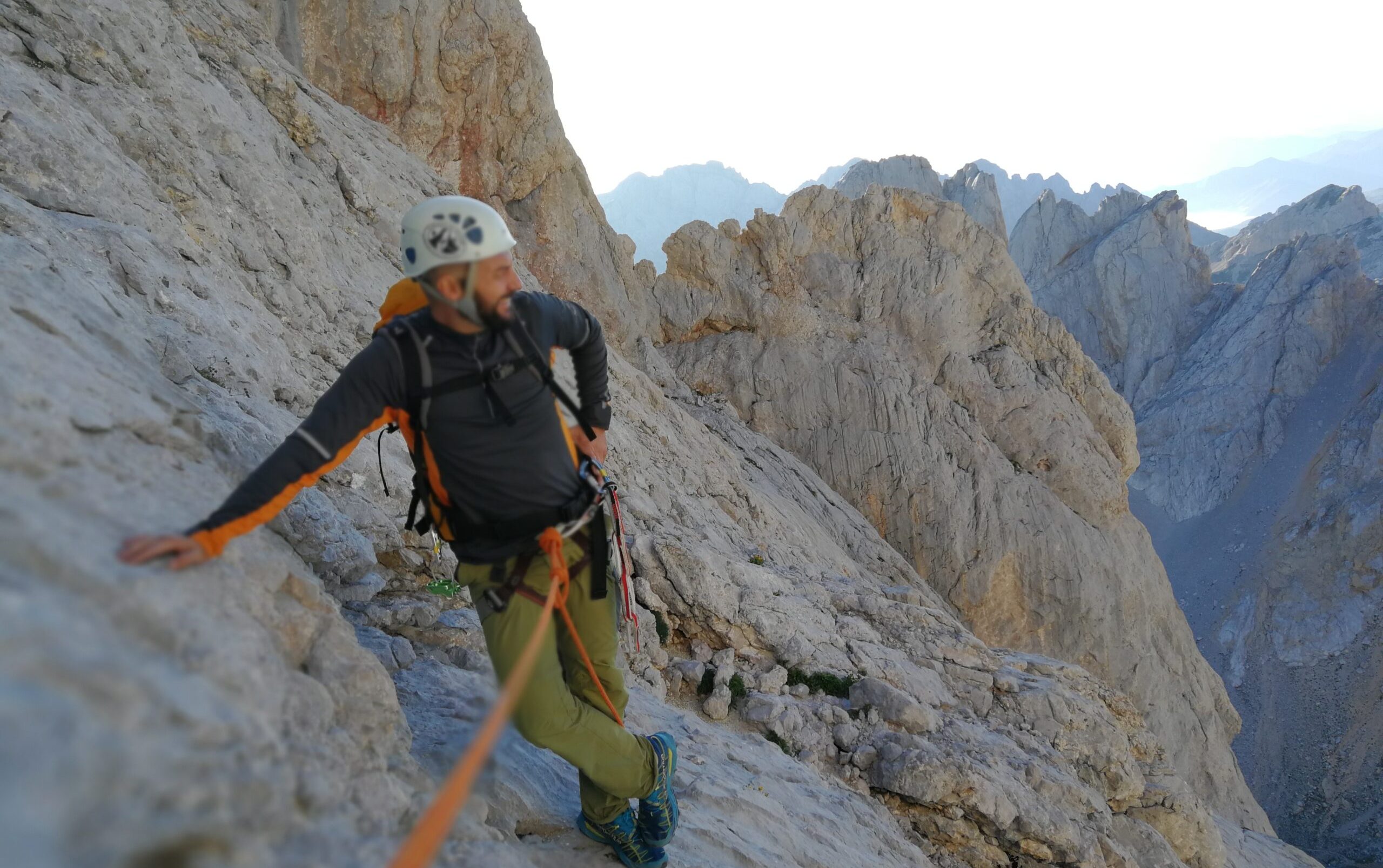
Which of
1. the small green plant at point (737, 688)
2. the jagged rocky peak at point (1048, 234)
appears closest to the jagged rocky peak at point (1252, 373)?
the jagged rocky peak at point (1048, 234)

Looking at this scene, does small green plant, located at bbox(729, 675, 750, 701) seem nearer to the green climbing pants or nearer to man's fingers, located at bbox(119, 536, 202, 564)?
the green climbing pants

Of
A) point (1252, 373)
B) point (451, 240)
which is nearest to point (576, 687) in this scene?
point (451, 240)

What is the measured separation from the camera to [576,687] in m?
3.54

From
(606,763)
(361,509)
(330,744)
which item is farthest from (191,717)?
(361,509)

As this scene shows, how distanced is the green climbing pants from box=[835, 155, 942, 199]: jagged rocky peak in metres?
69.9

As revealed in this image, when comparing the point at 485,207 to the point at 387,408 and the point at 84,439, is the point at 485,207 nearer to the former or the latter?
the point at 387,408

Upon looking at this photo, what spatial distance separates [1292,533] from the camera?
145ft

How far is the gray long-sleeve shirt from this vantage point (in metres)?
2.63

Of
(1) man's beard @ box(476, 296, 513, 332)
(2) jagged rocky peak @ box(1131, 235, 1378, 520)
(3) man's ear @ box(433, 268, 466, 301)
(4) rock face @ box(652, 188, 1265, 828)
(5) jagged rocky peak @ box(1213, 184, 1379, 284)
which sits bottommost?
(1) man's beard @ box(476, 296, 513, 332)

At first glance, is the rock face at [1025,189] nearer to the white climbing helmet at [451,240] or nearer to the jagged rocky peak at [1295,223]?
the jagged rocky peak at [1295,223]

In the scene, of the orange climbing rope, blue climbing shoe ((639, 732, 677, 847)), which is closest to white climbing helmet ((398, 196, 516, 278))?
the orange climbing rope

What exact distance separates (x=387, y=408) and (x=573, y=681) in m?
1.52

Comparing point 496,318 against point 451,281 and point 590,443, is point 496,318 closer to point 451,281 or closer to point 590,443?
point 451,281

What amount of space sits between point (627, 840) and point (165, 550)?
2.39 m
